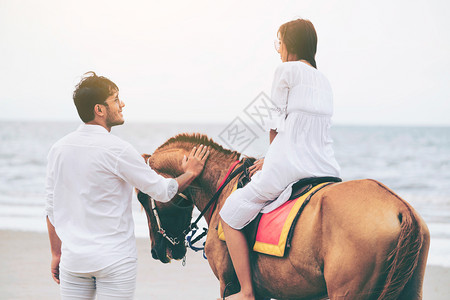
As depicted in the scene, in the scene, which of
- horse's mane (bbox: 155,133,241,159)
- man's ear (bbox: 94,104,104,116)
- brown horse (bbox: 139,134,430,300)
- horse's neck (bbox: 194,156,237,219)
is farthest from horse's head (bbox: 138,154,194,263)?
man's ear (bbox: 94,104,104,116)

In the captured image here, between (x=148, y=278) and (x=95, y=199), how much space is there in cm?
381

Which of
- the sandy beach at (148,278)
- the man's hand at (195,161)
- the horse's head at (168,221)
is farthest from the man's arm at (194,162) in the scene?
the sandy beach at (148,278)

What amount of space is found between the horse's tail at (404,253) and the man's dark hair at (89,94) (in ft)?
5.14

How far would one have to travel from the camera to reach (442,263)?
658cm

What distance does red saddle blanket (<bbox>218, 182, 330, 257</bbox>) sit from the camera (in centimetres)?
243

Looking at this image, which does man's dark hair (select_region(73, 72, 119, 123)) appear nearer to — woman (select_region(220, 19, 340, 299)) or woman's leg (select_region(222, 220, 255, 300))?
woman (select_region(220, 19, 340, 299))

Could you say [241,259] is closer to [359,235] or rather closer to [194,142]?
[359,235]

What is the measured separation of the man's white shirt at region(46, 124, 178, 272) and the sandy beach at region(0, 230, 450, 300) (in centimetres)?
304

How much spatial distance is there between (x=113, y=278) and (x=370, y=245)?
125 centimetres

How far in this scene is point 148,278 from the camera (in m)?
5.80

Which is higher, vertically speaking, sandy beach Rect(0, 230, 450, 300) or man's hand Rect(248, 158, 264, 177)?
man's hand Rect(248, 158, 264, 177)

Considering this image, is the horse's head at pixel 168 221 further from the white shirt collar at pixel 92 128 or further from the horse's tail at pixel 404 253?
the horse's tail at pixel 404 253

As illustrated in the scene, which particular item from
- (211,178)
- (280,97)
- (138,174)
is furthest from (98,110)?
(211,178)

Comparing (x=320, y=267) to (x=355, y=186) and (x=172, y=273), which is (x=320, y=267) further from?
(x=172, y=273)
